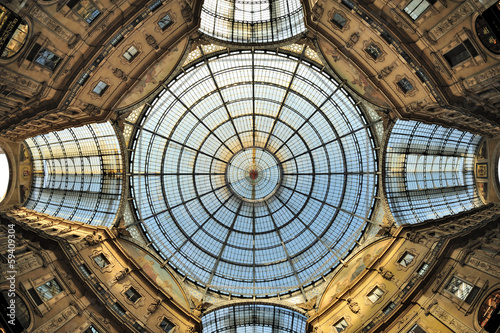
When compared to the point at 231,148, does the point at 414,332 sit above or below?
below

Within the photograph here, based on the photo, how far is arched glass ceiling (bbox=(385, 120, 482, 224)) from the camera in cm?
2981

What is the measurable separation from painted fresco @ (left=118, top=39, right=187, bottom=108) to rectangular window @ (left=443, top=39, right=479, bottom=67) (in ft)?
64.3

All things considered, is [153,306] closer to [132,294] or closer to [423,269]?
[132,294]

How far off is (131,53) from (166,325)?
78.1 feet

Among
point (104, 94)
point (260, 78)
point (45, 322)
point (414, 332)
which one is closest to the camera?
point (45, 322)

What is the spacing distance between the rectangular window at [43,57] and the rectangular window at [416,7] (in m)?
22.6

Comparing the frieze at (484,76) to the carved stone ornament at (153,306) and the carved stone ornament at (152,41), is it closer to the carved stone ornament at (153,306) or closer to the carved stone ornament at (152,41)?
the carved stone ornament at (152,41)

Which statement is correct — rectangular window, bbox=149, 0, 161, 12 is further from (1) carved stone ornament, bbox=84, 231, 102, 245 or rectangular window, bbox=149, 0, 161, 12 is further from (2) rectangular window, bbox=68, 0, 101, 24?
(1) carved stone ornament, bbox=84, 231, 102, 245

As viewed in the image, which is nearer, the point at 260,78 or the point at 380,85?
the point at 380,85

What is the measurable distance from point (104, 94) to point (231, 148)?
16.2 metres

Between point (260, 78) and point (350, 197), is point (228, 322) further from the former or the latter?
point (260, 78)

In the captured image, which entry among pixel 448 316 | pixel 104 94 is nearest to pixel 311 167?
pixel 448 316

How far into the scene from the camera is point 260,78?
1259 inches

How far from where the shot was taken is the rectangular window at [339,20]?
21703 millimetres
